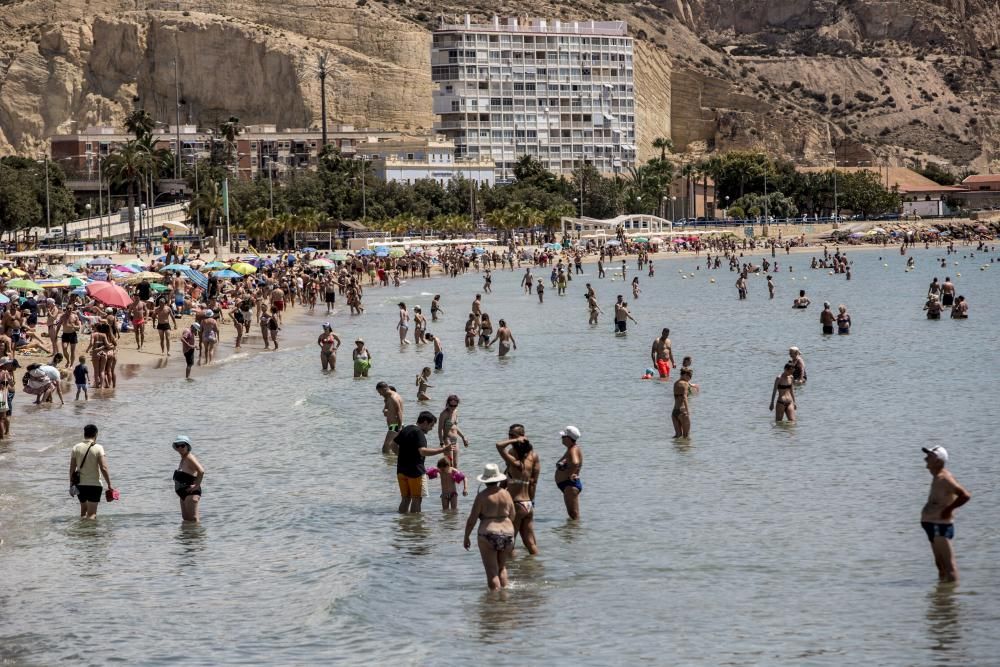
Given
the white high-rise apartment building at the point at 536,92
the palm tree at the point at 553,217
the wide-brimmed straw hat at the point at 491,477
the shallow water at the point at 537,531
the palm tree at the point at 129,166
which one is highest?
the white high-rise apartment building at the point at 536,92

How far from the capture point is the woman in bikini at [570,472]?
1488cm

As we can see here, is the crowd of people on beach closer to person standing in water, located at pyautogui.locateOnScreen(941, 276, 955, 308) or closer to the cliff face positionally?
person standing in water, located at pyautogui.locateOnScreen(941, 276, 955, 308)

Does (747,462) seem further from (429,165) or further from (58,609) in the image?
(429,165)

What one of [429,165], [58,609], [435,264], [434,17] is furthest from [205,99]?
[58,609]

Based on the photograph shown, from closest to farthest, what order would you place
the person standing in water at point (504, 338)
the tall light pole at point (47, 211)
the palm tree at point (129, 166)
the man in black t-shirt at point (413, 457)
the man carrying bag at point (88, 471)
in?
the man in black t-shirt at point (413, 457), the man carrying bag at point (88, 471), the person standing in water at point (504, 338), the palm tree at point (129, 166), the tall light pole at point (47, 211)

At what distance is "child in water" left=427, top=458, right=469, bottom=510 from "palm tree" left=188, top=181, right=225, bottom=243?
235ft

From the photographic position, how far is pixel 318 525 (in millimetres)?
16766

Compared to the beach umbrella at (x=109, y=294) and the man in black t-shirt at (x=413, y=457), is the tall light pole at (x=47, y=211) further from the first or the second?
the man in black t-shirt at (x=413, y=457)

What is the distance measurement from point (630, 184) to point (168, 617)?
120m

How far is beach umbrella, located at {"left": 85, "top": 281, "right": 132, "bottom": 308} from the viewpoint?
3362 cm

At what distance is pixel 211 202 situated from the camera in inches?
3469

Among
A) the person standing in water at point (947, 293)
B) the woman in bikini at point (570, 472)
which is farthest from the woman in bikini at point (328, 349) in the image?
the person standing in water at point (947, 293)

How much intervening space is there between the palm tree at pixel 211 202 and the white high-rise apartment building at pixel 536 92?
4488cm

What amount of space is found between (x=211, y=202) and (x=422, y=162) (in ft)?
123
